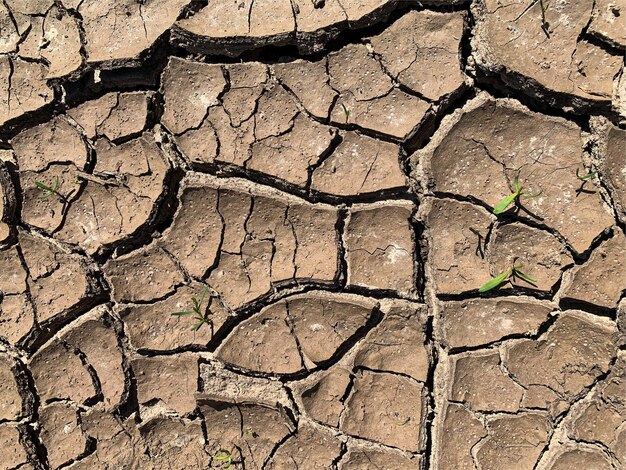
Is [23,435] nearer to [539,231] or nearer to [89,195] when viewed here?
[89,195]

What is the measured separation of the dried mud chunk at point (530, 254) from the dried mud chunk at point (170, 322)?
1.12 metres

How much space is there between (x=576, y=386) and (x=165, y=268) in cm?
169

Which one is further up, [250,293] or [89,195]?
[89,195]

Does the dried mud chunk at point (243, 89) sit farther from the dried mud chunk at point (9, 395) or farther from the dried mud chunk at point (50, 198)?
the dried mud chunk at point (9, 395)

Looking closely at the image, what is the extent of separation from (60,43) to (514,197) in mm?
1964

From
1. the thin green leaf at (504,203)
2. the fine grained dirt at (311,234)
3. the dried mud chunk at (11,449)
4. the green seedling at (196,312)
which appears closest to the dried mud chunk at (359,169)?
the fine grained dirt at (311,234)

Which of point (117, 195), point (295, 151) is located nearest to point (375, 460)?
point (295, 151)

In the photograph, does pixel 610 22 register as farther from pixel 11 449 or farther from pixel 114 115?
pixel 11 449

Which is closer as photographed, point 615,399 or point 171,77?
point 615,399

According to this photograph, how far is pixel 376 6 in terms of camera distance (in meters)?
2.38


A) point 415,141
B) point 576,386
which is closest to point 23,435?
point 415,141

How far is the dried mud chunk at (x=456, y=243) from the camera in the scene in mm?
2369

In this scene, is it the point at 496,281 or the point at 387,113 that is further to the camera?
the point at 387,113

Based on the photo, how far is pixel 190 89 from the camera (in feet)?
8.31
